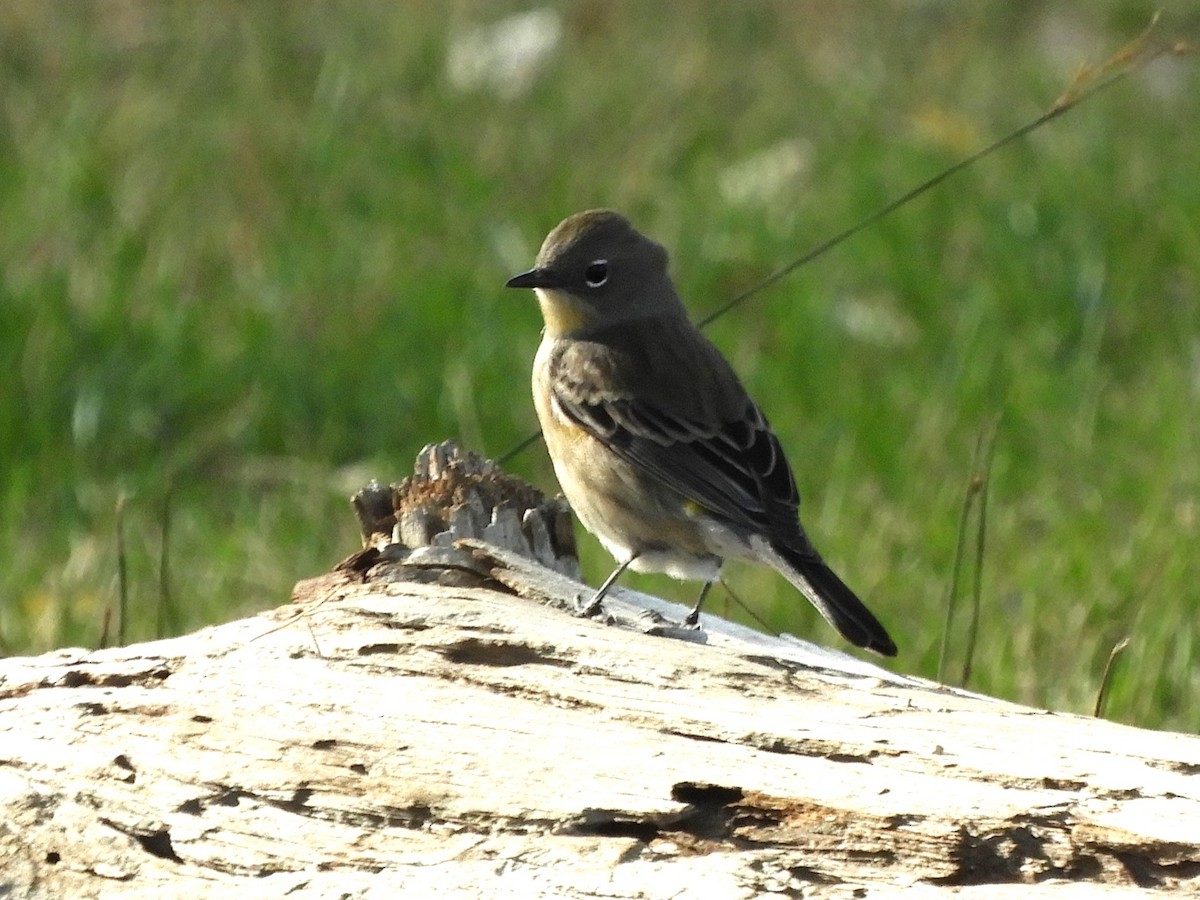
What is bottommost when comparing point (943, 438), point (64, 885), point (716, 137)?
point (64, 885)

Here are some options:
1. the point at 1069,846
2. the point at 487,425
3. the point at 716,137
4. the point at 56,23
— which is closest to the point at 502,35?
the point at 716,137

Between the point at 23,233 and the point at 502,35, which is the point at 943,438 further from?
the point at 502,35

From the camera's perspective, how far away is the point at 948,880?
335 cm

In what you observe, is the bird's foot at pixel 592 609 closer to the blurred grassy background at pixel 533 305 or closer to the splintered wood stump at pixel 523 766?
the splintered wood stump at pixel 523 766

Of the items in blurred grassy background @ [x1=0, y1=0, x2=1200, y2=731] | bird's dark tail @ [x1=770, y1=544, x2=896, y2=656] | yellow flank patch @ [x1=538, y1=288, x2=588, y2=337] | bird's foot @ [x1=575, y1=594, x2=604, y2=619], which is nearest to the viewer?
bird's foot @ [x1=575, y1=594, x2=604, y2=619]

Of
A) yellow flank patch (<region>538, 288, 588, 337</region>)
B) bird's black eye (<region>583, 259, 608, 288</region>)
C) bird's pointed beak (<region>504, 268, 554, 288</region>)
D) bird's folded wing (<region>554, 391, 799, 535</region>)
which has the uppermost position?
bird's black eye (<region>583, 259, 608, 288</region>)

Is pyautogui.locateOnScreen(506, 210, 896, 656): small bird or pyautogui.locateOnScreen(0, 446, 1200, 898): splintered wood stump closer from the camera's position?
pyautogui.locateOnScreen(0, 446, 1200, 898): splintered wood stump

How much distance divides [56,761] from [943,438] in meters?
4.81

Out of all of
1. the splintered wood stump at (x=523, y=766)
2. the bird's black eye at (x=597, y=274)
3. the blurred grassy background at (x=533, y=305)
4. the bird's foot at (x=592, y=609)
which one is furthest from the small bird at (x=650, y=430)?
the splintered wood stump at (x=523, y=766)

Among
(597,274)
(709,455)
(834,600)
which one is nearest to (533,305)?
(597,274)

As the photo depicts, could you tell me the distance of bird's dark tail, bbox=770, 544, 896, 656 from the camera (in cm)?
503

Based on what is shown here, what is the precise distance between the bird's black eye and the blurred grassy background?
1.11 m

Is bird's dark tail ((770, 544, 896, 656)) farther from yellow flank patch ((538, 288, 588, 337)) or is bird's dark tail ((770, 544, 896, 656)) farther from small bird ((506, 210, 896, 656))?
yellow flank patch ((538, 288, 588, 337))

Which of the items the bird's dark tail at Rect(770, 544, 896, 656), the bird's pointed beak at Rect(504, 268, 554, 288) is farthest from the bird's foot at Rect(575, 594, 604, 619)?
the bird's pointed beak at Rect(504, 268, 554, 288)
